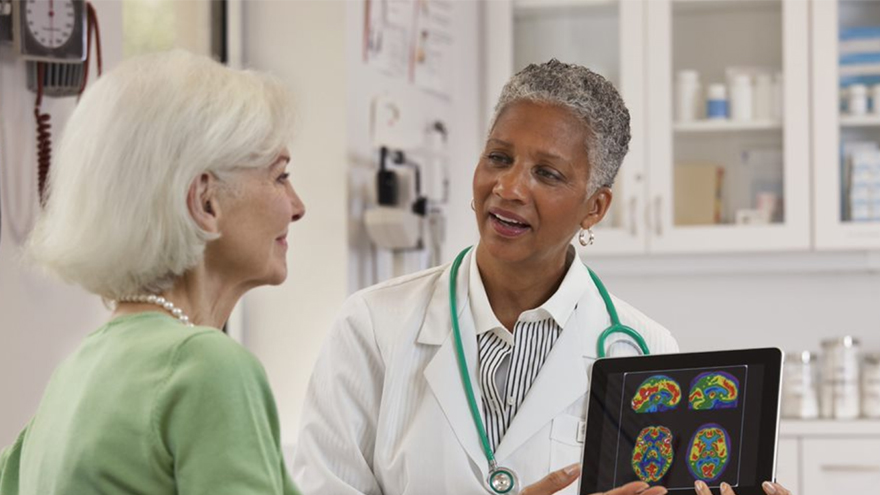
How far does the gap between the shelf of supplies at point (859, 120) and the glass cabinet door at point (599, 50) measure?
540mm

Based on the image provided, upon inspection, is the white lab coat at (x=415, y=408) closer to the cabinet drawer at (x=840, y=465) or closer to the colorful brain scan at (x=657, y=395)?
the colorful brain scan at (x=657, y=395)

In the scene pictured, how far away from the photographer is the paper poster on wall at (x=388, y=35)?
2.94 m

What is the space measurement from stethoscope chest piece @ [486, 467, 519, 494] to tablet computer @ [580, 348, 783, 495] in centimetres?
18

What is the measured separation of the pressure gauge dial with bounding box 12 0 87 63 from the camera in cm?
197

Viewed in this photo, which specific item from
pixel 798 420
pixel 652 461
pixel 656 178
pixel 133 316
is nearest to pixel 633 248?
pixel 656 178

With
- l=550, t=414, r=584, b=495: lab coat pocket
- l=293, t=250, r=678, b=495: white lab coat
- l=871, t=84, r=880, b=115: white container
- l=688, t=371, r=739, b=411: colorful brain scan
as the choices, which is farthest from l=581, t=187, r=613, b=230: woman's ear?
l=871, t=84, r=880, b=115: white container

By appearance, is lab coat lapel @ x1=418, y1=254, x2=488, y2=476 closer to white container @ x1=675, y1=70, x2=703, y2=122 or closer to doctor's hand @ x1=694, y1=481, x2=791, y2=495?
doctor's hand @ x1=694, y1=481, x2=791, y2=495

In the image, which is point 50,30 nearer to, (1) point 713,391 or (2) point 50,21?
(2) point 50,21

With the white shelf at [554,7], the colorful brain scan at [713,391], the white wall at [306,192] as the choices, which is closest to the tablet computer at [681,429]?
the colorful brain scan at [713,391]

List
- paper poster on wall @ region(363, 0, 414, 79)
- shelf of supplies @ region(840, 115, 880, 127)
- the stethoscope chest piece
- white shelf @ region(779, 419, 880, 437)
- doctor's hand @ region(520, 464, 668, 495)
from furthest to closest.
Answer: shelf of supplies @ region(840, 115, 880, 127)
white shelf @ region(779, 419, 880, 437)
paper poster on wall @ region(363, 0, 414, 79)
the stethoscope chest piece
doctor's hand @ region(520, 464, 668, 495)

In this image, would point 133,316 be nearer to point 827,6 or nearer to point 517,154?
point 517,154

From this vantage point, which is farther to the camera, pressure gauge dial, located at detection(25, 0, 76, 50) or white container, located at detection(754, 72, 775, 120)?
white container, located at detection(754, 72, 775, 120)

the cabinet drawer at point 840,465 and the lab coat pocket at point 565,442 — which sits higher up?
the lab coat pocket at point 565,442

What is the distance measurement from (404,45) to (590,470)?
1.85m
